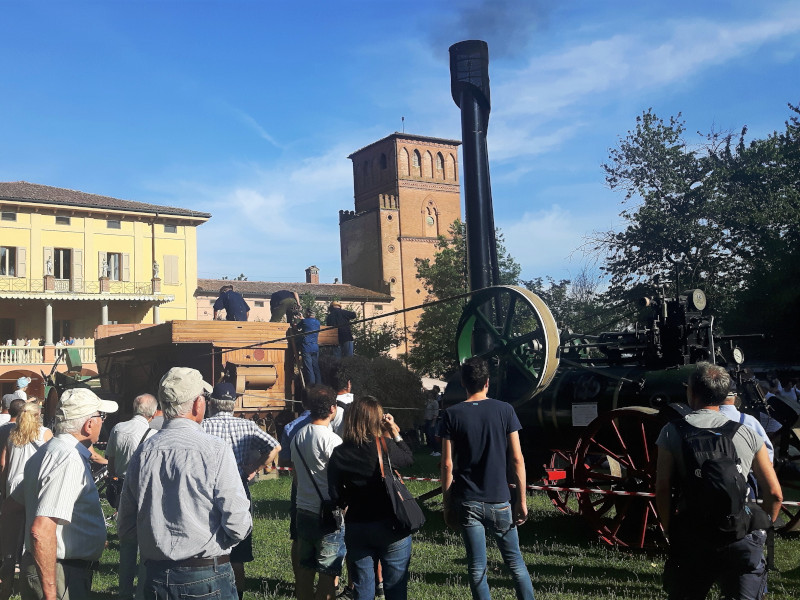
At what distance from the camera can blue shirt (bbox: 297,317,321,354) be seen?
471 inches

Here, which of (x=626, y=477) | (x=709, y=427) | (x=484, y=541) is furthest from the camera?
(x=626, y=477)

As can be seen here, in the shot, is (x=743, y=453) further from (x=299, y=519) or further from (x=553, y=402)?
(x=553, y=402)

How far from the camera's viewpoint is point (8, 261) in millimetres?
43094

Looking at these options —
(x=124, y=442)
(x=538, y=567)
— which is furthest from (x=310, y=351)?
(x=124, y=442)

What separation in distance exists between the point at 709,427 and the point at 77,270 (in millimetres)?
44874

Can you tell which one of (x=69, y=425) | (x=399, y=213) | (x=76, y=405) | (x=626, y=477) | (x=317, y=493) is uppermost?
(x=399, y=213)

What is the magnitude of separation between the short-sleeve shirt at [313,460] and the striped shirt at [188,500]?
162 centimetres

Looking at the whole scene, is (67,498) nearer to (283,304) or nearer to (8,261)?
(283,304)

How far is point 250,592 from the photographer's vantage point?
250 inches

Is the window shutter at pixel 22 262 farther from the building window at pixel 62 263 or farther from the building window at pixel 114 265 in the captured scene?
the building window at pixel 114 265

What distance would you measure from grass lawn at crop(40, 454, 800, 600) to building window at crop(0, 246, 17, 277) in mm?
A: 38190

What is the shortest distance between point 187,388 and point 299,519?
6.46ft

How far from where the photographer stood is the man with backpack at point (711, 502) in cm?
360

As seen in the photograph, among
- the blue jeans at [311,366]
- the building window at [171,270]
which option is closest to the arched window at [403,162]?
the building window at [171,270]
